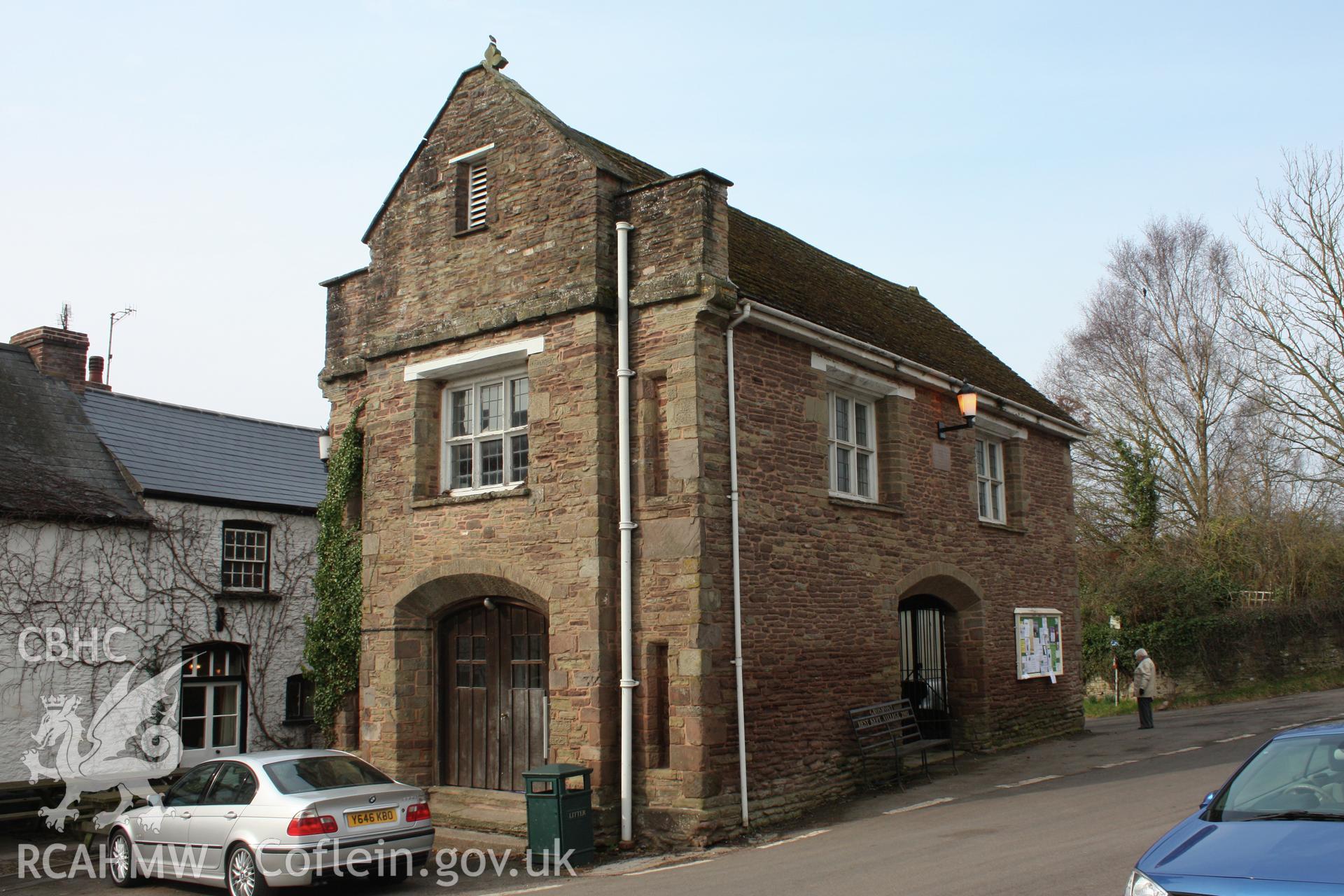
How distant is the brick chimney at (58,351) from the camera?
21.5m

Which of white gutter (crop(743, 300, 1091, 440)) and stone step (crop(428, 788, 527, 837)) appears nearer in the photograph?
stone step (crop(428, 788, 527, 837))

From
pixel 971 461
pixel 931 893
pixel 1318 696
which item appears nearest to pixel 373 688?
pixel 931 893

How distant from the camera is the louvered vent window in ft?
48.9

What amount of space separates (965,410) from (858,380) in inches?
88.8

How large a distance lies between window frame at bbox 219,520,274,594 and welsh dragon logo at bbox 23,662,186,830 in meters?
1.83

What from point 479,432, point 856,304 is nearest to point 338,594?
point 479,432

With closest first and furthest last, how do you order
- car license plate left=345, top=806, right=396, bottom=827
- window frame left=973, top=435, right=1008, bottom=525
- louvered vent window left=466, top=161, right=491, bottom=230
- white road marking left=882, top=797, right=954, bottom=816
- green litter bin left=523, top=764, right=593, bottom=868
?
car license plate left=345, top=806, right=396, bottom=827, green litter bin left=523, top=764, right=593, bottom=868, white road marking left=882, top=797, right=954, bottom=816, louvered vent window left=466, top=161, right=491, bottom=230, window frame left=973, top=435, right=1008, bottom=525

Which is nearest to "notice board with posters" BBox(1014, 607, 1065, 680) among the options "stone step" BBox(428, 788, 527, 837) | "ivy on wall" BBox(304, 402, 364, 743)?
"stone step" BBox(428, 788, 527, 837)

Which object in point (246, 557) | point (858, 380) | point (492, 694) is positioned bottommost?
point (492, 694)

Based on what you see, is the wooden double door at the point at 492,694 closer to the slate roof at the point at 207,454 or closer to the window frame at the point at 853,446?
the window frame at the point at 853,446

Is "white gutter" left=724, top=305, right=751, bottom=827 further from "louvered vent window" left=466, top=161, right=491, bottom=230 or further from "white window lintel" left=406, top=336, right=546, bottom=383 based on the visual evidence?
"louvered vent window" left=466, top=161, right=491, bottom=230

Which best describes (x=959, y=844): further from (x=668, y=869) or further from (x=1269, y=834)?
(x=1269, y=834)

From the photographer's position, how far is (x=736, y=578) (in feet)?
41.4

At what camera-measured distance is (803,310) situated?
47.9 feet
